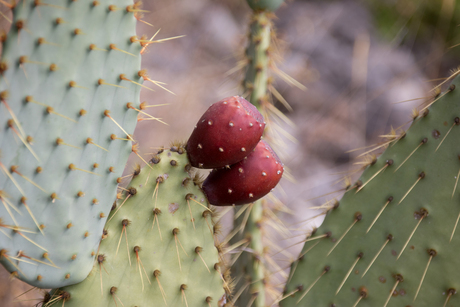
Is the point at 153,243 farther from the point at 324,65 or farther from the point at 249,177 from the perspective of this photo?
the point at 324,65

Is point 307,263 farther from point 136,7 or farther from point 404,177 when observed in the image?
point 136,7

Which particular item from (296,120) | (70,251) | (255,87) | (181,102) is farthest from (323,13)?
(70,251)

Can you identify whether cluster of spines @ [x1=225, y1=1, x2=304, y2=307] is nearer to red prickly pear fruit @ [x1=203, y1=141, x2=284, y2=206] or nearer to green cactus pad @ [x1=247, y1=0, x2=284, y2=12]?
green cactus pad @ [x1=247, y1=0, x2=284, y2=12]

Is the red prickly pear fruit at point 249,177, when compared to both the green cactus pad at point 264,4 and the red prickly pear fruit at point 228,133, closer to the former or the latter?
the red prickly pear fruit at point 228,133

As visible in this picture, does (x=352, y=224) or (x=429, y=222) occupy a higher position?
(x=429, y=222)

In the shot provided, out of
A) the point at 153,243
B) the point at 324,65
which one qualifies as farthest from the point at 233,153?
the point at 324,65

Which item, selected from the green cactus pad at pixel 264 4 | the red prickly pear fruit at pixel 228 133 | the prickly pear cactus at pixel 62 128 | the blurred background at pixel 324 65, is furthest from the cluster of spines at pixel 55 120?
the blurred background at pixel 324 65

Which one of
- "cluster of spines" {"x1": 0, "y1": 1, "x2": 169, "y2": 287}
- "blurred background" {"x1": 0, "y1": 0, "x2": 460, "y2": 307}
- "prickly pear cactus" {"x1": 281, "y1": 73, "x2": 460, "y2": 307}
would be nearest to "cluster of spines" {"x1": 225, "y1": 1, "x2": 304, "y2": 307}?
"prickly pear cactus" {"x1": 281, "y1": 73, "x2": 460, "y2": 307}
